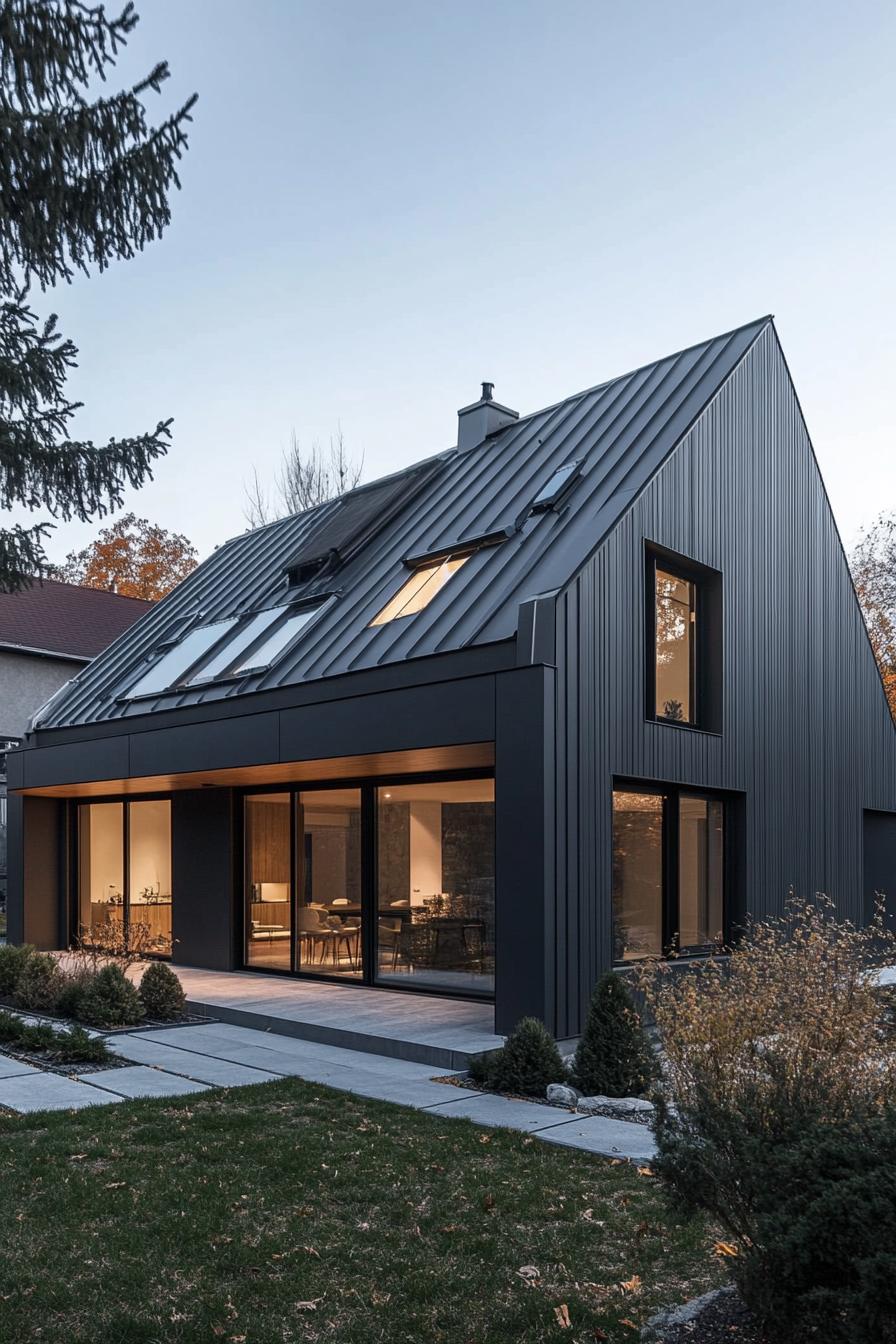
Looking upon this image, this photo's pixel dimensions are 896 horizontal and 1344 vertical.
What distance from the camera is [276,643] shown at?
13359mm

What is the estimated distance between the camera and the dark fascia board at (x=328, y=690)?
384 inches

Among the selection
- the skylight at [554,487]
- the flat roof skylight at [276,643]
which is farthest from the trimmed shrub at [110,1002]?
the skylight at [554,487]

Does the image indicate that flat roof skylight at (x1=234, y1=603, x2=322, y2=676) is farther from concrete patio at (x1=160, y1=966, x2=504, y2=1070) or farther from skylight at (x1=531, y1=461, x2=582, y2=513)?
→ concrete patio at (x1=160, y1=966, x2=504, y2=1070)

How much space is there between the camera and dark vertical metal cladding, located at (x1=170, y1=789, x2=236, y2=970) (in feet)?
47.8

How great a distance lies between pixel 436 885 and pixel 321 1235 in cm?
684

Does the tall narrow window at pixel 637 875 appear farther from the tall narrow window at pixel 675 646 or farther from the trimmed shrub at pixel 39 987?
the trimmed shrub at pixel 39 987

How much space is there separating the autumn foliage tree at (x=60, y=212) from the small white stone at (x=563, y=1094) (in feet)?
17.0

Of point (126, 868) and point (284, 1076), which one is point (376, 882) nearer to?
point (284, 1076)

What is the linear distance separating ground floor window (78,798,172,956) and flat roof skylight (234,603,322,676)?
3859 mm

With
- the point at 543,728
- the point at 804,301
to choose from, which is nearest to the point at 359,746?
the point at 543,728

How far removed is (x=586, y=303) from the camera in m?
16.8

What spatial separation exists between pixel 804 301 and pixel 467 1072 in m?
12.1

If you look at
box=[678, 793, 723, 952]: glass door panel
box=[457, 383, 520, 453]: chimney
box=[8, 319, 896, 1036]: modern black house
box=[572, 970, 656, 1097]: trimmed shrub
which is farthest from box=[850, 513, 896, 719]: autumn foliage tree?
box=[572, 970, 656, 1097]: trimmed shrub

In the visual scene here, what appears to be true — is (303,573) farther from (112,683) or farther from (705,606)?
(705,606)
